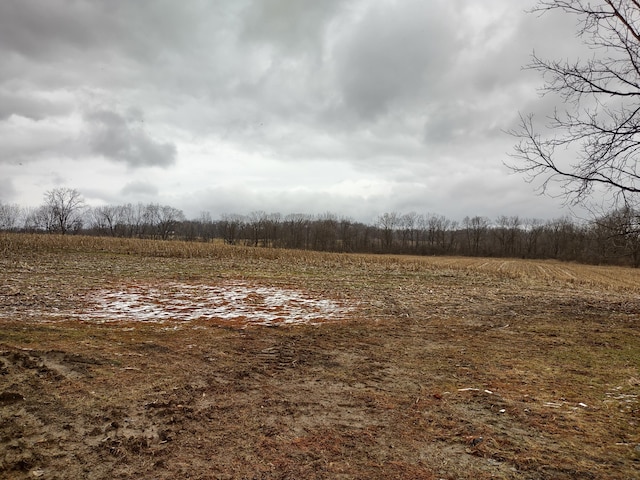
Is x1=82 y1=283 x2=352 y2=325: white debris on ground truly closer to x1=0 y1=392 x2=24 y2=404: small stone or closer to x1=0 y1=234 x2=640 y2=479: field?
x1=0 y1=234 x2=640 y2=479: field

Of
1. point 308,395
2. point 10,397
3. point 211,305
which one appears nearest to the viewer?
point 10,397

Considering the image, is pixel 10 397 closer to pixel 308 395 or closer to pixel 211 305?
pixel 308 395

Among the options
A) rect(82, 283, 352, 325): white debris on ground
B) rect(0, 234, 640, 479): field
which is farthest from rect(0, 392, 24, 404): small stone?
rect(82, 283, 352, 325): white debris on ground

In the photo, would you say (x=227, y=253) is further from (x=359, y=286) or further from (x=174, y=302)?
(x=174, y=302)

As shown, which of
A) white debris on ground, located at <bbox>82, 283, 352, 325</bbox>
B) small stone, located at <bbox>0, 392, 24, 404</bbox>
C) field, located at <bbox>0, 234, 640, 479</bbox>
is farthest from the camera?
white debris on ground, located at <bbox>82, 283, 352, 325</bbox>

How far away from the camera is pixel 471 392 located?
4.71m

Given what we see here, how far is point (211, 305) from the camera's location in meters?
10.5

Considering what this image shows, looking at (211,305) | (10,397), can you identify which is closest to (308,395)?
(10,397)

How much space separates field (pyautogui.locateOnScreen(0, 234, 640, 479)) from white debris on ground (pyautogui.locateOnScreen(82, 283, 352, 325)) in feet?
0.46

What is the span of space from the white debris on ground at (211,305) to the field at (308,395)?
141 millimetres

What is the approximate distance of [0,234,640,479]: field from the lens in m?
3.12

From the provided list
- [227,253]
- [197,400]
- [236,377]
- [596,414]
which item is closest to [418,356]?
[596,414]

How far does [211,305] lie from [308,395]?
6677 millimetres

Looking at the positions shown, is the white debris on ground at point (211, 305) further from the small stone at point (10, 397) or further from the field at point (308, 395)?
the small stone at point (10, 397)
